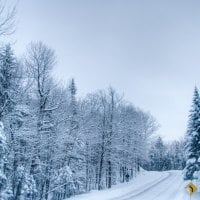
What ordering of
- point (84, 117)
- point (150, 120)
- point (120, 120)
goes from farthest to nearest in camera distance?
point (150, 120), point (120, 120), point (84, 117)

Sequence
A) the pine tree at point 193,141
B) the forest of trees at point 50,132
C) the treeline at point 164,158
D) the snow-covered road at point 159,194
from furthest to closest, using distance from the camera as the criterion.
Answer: the treeline at point 164,158 → the pine tree at point 193,141 → the snow-covered road at point 159,194 → the forest of trees at point 50,132

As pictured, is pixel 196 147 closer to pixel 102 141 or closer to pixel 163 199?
pixel 163 199

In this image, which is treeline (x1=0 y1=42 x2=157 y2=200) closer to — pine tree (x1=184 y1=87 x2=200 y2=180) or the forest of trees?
the forest of trees

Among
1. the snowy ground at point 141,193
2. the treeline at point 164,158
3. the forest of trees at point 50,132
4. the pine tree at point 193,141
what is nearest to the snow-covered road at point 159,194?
the snowy ground at point 141,193

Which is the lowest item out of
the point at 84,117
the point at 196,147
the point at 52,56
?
the point at 196,147

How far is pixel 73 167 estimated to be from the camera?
1293 inches

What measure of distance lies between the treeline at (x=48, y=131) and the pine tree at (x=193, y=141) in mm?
9086

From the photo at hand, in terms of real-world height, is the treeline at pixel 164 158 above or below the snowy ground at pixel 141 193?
above

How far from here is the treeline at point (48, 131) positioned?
1664 cm

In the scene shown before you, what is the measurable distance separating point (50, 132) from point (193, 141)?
1534 cm

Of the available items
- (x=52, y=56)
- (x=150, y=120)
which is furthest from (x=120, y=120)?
(x=150, y=120)

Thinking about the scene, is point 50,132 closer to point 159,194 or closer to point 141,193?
point 141,193

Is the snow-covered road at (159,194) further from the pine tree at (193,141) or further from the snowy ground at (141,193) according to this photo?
the pine tree at (193,141)

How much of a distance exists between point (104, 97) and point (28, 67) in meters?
19.1
